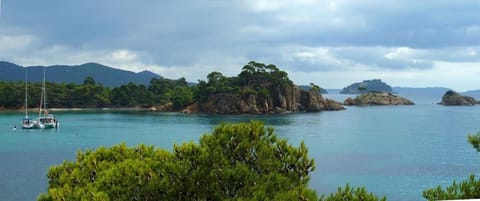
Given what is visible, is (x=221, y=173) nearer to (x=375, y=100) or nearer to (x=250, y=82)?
(x=250, y=82)

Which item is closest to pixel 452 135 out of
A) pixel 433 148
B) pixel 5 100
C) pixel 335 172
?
pixel 433 148

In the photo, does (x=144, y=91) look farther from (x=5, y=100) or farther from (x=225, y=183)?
(x=225, y=183)

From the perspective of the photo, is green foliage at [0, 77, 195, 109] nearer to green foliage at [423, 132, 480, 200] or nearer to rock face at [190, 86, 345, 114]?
rock face at [190, 86, 345, 114]

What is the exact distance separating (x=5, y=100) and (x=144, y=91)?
34.2 ft

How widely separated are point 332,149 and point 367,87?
39.6m

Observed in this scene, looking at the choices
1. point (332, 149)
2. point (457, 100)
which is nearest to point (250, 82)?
point (332, 149)

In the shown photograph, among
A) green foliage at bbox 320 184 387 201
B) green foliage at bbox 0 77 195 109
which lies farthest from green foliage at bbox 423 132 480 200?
green foliage at bbox 0 77 195 109

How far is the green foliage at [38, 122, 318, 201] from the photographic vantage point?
9.11 feet

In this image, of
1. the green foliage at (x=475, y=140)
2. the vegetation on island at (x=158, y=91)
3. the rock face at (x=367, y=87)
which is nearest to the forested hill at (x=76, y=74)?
the vegetation on island at (x=158, y=91)

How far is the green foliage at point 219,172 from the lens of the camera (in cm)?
278

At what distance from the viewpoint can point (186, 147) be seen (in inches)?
118

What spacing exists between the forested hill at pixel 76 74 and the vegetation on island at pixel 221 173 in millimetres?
31183

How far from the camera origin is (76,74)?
43.6 meters

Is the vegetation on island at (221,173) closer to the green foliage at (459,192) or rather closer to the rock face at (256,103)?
the green foliage at (459,192)
